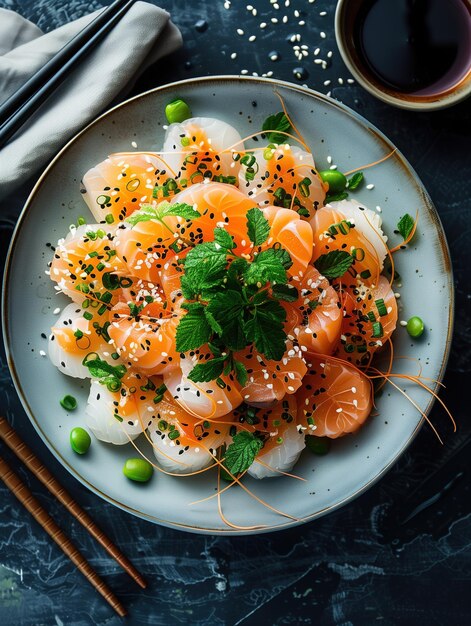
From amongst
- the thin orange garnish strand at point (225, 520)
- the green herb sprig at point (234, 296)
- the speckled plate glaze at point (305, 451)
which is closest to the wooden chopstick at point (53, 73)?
the speckled plate glaze at point (305, 451)

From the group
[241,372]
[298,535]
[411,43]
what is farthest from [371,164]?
[298,535]

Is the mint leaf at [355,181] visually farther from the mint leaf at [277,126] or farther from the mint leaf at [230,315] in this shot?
the mint leaf at [230,315]

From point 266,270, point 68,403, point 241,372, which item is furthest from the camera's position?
point 68,403

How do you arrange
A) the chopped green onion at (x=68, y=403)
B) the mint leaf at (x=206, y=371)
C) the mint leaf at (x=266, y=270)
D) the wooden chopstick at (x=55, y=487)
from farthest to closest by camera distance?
1. the wooden chopstick at (x=55, y=487)
2. the chopped green onion at (x=68, y=403)
3. the mint leaf at (x=206, y=371)
4. the mint leaf at (x=266, y=270)

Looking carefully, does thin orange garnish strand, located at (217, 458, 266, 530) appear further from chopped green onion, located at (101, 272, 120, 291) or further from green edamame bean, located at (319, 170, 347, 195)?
green edamame bean, located at (319, 170, 347, 195)

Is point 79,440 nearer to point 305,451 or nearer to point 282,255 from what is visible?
point 305,451
